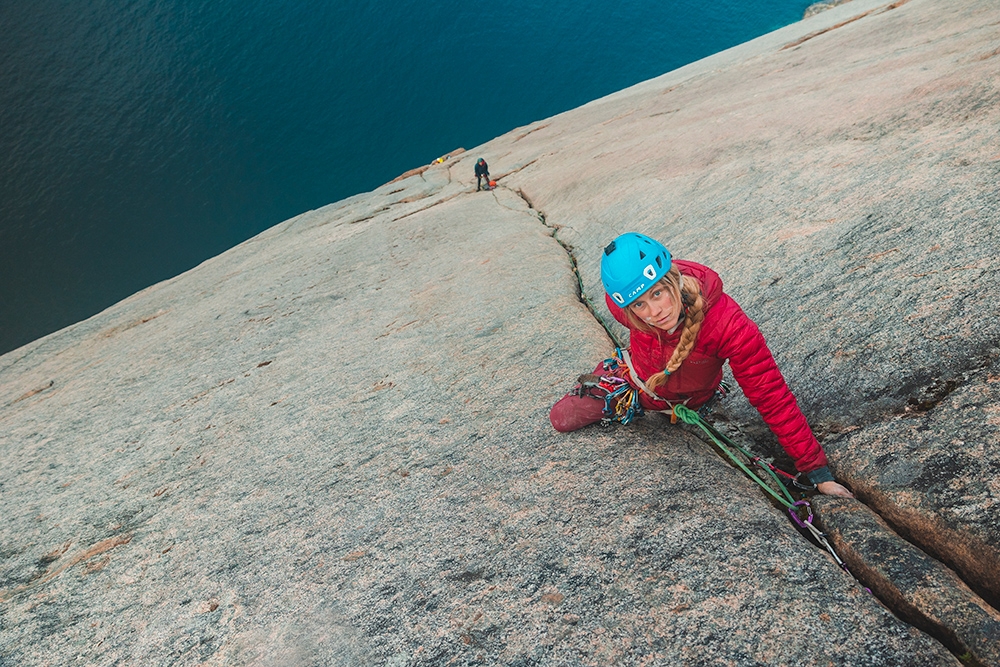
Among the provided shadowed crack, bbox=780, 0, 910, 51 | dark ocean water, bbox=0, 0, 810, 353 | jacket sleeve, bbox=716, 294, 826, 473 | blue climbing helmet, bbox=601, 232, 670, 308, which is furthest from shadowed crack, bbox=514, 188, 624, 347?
dark ocean water, bbox=0, 0, 810, 353

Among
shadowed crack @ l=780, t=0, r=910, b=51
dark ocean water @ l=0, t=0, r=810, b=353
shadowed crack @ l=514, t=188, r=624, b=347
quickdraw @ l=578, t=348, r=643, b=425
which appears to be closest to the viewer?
quickdraw @ l=578, t=348, r=643, b=425

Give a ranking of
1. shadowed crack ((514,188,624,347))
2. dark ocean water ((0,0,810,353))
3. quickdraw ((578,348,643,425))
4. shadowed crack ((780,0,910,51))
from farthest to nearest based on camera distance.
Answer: dark ocean water ((0,0,810,353)), shadowed crack ((780,0,910,51)), shadowed crack ((514,188,624,347)), quickdraw ((578,348,643,425))

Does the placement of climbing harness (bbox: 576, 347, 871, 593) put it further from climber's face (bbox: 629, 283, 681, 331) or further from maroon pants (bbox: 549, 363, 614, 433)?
climber's face (bbox: 629, 283, 681, 331)

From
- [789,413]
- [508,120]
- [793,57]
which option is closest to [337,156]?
[508,120]

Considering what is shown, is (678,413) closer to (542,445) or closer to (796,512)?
(796,512)

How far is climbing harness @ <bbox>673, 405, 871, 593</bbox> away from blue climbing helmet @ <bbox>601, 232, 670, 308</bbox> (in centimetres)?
133

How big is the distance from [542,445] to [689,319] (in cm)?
180

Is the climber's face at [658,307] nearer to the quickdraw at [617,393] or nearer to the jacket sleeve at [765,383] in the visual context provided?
the jacket sleeve at [765,383]

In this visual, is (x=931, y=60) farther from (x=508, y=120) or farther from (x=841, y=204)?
(x=508, y=120)

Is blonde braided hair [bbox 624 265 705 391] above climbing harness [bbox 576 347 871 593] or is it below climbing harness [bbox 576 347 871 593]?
above

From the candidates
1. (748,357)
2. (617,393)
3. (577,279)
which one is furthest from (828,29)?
(748,357)

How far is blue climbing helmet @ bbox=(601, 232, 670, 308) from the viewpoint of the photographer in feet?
11.3

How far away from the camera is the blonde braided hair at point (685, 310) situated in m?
3.52

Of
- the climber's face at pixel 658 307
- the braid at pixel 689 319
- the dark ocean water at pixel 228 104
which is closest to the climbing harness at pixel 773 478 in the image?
the braid at pixel 689 319
